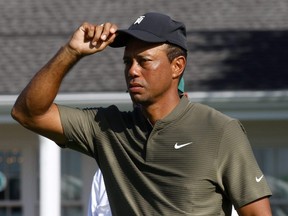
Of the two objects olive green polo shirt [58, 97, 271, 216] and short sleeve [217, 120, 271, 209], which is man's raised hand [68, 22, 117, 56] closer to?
olive green polo shirt [58, 97, 271, 216]

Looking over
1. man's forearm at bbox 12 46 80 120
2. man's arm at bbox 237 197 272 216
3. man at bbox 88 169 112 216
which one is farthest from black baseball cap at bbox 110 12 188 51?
man at bbox 88 169 112 216

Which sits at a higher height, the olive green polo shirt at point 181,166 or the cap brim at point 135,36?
the cap brim at point 135,36

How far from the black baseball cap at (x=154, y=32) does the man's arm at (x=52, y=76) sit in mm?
65

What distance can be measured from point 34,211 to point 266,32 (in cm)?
345

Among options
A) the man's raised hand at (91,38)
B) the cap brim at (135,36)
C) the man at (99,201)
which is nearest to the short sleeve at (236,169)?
the cap brim at (135,36)

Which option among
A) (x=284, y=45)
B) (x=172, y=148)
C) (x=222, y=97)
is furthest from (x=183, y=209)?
(x=284, y=45)

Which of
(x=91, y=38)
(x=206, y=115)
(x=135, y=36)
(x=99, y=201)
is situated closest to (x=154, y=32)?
(x=135, y=36)

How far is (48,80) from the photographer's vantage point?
3.78 meters

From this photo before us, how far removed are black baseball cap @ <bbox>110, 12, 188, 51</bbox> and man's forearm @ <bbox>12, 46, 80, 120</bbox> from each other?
0.57ft

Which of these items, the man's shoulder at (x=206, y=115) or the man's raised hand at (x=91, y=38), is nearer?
the man's raised hand at (x=91, y=38)

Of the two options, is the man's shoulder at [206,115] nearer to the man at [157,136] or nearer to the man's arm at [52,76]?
the man at [157,136]

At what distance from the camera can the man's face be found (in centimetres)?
378

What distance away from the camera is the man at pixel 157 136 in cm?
378

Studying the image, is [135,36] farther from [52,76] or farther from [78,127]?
[78,127]
